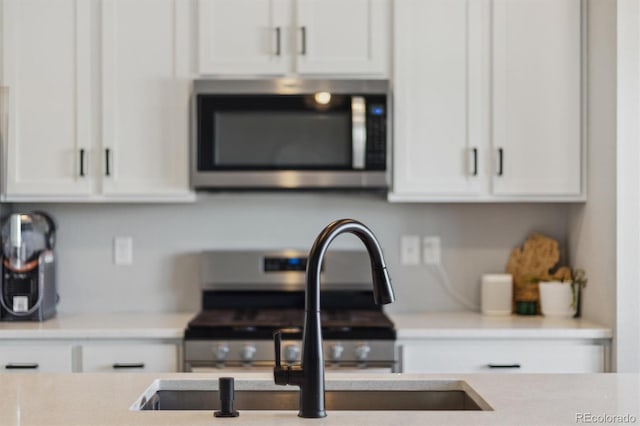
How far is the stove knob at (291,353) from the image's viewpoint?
3.00 metres

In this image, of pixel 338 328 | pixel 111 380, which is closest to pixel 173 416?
pixel 111 380

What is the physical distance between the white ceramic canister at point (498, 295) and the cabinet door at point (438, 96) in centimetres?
43

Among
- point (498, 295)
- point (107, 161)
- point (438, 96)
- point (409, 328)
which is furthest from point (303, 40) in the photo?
point (498, 295)

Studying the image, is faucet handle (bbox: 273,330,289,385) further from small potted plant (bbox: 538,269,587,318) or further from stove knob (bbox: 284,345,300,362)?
small potted plant (bbox: 538,269,587,318)

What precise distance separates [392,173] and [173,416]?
1851mm

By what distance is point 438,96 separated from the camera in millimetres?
3318

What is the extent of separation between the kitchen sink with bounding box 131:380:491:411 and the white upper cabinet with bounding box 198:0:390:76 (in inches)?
65.0

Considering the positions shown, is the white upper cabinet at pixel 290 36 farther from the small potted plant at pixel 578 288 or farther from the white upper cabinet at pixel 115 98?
the small potted plant at pixel 578 288

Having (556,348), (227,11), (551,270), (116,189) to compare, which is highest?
(227,11)

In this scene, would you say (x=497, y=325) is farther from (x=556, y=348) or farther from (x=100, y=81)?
(x=100, y=81)

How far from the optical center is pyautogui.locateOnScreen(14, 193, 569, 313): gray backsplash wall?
3.63m

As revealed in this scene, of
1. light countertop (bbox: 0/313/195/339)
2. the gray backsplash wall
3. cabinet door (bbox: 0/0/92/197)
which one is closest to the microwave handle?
the gray backsplash wall

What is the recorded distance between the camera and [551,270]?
11.9 feet

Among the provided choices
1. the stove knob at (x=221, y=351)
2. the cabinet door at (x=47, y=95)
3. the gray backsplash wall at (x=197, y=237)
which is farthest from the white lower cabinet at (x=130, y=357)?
the cabinet door at (x=47, y=95)
